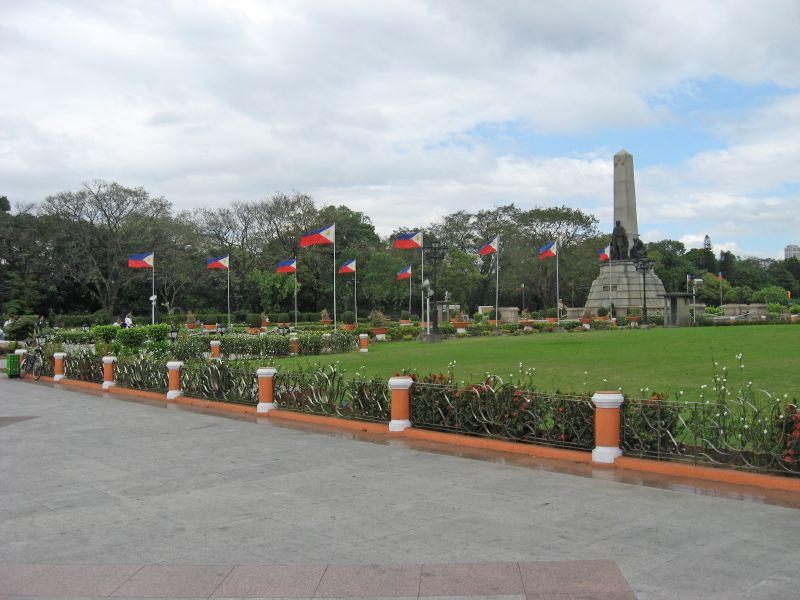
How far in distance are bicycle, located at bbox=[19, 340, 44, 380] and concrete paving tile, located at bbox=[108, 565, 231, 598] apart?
70.5 feet

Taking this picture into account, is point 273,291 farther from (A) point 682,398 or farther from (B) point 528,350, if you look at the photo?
(A) point 682,398

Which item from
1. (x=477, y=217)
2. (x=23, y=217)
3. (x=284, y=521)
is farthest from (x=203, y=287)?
(x=284, y=521)

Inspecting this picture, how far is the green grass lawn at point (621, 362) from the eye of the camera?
15188mm

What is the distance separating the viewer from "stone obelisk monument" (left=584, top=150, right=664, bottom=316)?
177 ft

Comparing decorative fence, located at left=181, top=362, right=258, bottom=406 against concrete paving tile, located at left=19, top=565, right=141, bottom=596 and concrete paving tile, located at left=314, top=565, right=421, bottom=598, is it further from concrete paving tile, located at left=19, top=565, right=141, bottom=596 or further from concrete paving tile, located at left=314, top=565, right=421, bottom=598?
concrete paving tile, located at left=314, top=565, right=421, bottom=598

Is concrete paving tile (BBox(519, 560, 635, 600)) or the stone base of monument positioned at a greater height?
the stone base of monument

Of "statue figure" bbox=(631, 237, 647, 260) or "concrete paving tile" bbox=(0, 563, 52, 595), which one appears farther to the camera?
"statue figure" bbox=(631, 237, 647, 260)

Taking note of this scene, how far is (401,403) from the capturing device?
39.1 ft

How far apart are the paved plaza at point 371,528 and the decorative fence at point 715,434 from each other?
740 millimetres

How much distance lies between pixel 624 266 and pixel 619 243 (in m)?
2.35

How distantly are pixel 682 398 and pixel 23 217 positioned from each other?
5947cm

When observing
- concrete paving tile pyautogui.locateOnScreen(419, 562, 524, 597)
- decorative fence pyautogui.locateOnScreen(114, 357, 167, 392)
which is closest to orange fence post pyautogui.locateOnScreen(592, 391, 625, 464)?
concrete paving tile pyautogui.locateOnScreen(419, 562, 524, 597)

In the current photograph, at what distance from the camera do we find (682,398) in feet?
41.5

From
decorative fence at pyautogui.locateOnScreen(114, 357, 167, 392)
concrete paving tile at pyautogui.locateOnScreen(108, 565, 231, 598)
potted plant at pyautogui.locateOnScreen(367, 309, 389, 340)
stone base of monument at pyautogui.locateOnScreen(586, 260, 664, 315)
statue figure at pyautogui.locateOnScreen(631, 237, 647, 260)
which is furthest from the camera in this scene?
stone base of monument at pyautogui.locateOnScreen(586, 260, 664, 315)
